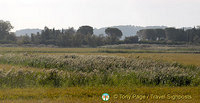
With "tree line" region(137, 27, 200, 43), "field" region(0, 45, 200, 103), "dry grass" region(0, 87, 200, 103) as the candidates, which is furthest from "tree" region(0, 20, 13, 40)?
"dry grass" region(0, 87, 200, 103)

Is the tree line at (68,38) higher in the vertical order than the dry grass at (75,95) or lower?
higher

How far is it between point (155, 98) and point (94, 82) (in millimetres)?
5807

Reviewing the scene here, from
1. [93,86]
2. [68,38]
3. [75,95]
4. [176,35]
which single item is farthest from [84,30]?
[75,95]

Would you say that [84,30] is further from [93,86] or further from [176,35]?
[93,86]

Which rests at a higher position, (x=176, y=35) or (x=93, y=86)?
(x=176, y=35)

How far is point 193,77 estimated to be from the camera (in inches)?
834

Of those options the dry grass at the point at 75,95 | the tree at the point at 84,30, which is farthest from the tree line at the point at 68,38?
the dry grass at the point at 75,95

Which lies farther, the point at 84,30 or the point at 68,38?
the point at 84,30

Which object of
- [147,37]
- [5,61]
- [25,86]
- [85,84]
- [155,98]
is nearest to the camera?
[155,98]

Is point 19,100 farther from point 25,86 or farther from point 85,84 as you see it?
point 85,84

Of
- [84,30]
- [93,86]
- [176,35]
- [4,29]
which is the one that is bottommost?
[93,86]

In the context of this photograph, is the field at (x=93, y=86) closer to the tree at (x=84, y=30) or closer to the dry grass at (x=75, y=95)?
the dry grass at (x=75, y=95)

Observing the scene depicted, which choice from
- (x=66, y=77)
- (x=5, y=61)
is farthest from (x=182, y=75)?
(x=5, y=61)

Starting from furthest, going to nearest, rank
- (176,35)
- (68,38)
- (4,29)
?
(176,35) < (4,29) < (68,38)
